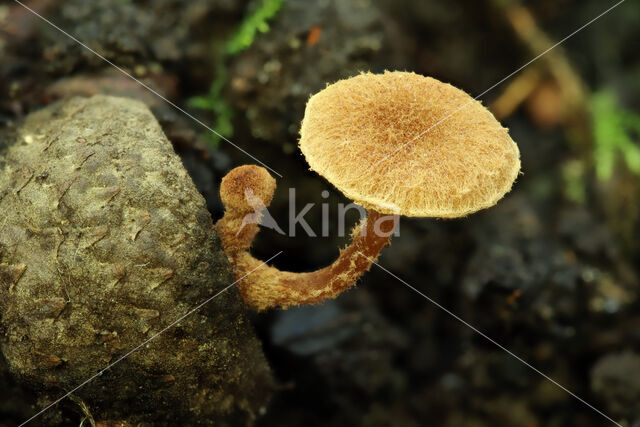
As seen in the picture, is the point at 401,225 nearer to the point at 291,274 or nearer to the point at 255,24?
the point at 291,274

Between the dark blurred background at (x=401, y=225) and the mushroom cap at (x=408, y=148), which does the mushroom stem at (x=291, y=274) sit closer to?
the mushroom cap at (x=408, y=148)

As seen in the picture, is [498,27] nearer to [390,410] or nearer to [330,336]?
[330,336]

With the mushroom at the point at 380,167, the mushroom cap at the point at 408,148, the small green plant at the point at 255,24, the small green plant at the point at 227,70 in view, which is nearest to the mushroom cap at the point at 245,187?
the mushroom at the point at 380,167

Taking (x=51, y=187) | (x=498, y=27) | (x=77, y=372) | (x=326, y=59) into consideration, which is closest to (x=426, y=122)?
(x=326, y=59)

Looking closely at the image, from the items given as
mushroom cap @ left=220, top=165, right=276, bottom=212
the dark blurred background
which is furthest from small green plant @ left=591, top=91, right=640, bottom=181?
mushroom cap @ left=220, top=165, right=276, bottom=212

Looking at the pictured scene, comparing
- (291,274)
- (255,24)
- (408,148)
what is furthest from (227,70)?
(408,148)

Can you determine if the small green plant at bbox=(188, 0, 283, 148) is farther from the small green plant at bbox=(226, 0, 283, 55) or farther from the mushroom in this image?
the mushroom
